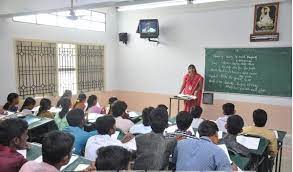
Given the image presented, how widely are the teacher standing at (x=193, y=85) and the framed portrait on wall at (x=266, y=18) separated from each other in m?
1.41

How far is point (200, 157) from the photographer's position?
204 cm

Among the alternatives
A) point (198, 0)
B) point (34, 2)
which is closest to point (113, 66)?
point (198, 0)

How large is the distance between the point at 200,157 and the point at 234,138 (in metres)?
0.73

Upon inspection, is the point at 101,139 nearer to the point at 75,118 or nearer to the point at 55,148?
the point at 75,118

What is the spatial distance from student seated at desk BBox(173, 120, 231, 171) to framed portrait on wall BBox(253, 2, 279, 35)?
4.12 meters

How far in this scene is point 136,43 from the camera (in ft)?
24.2

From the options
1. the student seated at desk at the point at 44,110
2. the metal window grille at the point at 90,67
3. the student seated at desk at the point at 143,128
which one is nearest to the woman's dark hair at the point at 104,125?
the student seated at desk at the point at 143,128

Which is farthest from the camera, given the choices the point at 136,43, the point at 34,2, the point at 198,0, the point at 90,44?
the point at 136,43

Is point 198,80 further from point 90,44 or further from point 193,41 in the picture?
point 90,44

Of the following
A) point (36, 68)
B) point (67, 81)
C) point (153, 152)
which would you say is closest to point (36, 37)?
point (36, 68)

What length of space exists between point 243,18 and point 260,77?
122cm

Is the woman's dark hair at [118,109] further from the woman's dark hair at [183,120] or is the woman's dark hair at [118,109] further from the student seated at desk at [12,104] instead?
the student seated at desk at [12,104]

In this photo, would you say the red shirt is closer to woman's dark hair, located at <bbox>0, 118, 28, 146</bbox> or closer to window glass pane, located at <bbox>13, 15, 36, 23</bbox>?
woman's dark hair, located at <bbox>0, 118, 28, 146</bbox>

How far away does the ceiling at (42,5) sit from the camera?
3.78 m
